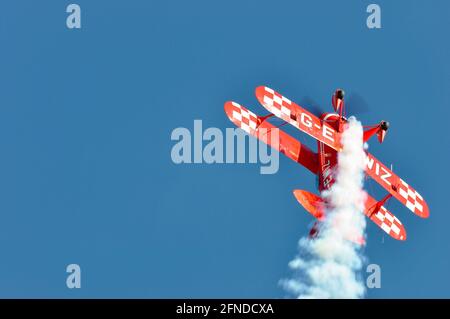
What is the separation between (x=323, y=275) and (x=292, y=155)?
3.59 m

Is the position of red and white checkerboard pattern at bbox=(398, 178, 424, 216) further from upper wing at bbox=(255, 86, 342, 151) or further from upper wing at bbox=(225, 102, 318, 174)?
upper wing at bbox=(255, 86, 342, 151)

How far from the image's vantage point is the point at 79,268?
3422 cm

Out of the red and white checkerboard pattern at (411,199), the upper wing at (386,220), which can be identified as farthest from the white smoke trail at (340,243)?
the red and white checkerboard pattern at (411,199)

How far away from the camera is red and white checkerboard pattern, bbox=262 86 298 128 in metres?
31.3

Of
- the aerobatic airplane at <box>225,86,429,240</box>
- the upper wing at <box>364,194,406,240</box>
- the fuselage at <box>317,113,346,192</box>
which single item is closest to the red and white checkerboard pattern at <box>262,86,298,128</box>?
the aerobatic airplane at <box>225,86,429,240</box>

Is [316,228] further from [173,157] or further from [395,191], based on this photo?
[173,157]

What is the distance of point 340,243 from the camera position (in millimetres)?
31109

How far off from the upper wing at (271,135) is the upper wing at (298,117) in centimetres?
98

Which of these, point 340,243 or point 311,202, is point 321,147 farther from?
point 340,243

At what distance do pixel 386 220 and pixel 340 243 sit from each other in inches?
106

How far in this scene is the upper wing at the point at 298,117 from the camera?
31.3m

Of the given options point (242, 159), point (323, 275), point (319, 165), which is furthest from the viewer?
point (242, 159)

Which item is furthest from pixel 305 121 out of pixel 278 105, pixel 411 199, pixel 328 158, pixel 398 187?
pixel 411 199
